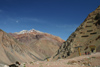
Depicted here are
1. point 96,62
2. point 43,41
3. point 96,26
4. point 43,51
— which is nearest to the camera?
point 96,62

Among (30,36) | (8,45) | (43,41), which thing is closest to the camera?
(8,45)

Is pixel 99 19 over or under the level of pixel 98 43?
over

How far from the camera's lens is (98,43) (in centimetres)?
3108

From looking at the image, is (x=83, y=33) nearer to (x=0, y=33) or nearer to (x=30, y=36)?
(x=0, y=33)

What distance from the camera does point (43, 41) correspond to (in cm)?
12875

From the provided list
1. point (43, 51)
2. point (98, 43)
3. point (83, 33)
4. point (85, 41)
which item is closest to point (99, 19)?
point (83, 33)

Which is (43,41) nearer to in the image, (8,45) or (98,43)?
(8,45)

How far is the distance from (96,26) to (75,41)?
951 cm

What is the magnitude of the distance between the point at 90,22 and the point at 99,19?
4092mm

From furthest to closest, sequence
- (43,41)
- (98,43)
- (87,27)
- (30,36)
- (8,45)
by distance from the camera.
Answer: (30,36), (43,41), (8,45), (87,27), (98,43)

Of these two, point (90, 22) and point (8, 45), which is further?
point (8, 45)

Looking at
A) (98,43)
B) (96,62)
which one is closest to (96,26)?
(98,43)

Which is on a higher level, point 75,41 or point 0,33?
point 0,33

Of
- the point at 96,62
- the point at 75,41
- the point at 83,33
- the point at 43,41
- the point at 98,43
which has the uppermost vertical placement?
the point at 43,41
